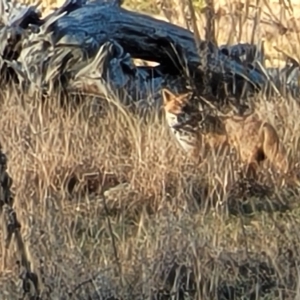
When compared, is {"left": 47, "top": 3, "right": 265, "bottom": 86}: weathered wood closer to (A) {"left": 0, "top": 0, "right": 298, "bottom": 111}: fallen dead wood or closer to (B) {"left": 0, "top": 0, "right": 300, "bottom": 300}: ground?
(A) {"left": 0, "top": 0, "right": 298, "bottom": 111}: fallen dead wood

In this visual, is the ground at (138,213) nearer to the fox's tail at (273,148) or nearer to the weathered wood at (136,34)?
the fox's tail at (273,148)

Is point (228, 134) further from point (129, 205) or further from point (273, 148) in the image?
point (129, 205)

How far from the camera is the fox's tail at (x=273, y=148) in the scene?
483cm

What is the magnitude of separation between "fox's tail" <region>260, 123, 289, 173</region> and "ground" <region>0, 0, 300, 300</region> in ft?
0.15

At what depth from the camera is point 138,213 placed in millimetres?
4500

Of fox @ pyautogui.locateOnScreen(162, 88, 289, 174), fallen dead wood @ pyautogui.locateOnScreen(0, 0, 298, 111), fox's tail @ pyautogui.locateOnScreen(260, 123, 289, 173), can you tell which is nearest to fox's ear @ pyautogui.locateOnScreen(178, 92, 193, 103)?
fox @ pyautogui.locateOnScreen(162, 88, 289, 174)

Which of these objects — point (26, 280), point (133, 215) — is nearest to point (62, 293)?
point (26, 280)

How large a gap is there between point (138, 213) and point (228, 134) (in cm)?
84

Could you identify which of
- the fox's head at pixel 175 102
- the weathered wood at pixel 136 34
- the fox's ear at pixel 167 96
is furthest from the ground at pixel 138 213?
the weathered wood at pixel 136 34

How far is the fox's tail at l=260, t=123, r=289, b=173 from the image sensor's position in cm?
483

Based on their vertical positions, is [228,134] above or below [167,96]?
below

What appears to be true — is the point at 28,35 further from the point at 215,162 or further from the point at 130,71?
the point at 215,162

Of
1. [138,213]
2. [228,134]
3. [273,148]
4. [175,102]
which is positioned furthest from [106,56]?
[138,213]

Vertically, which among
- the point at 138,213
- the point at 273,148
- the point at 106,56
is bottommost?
the point at 138,213
